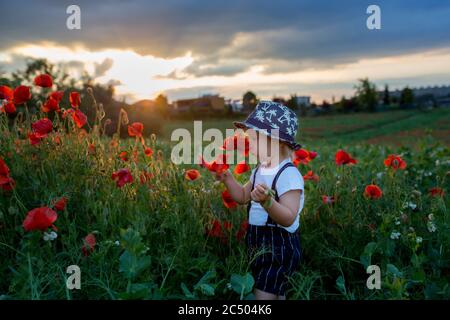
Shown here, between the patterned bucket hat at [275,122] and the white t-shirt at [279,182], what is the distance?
13cm

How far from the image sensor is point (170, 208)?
8.87 feet

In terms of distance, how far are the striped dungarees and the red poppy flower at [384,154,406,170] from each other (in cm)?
106

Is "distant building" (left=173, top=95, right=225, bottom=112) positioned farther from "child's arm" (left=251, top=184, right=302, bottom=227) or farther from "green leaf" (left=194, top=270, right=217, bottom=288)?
"green leaf" (left=194, top=270, right=217, bottom=288)

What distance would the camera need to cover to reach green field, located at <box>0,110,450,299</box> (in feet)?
7.20

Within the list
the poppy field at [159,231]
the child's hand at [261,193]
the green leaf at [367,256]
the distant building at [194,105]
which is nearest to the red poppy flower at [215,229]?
the poppy field at [159,231]

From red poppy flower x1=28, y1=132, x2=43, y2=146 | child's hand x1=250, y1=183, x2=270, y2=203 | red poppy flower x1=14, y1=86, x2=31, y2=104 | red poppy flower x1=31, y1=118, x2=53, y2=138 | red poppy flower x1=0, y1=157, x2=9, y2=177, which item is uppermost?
red poppy flower x1=14, y1=86, x2=31, y2=104

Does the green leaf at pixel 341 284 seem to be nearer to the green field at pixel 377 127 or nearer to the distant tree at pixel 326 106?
the green field at pixel 377 127

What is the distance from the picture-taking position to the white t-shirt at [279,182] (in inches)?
89.3

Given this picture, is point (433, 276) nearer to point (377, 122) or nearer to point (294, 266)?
point (294, 266)

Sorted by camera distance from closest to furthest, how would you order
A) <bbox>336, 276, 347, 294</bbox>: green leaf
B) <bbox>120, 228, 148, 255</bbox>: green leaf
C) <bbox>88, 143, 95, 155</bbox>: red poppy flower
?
<bbox>120, 228, 148, 255</bbox>: green leaf → <bbox>336, 276, 347, 294</bbox>: green leaf → <bbox>88, 143, 95, 155</bbox>: red poppy flower

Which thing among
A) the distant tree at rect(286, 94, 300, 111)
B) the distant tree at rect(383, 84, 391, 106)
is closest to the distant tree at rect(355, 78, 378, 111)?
the distant tree at rect(383, 84, 391, 106)

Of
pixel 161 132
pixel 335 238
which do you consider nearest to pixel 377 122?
pixel 161 132

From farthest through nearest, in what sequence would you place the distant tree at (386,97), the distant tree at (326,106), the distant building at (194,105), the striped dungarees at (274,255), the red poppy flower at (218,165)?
the distant tree at (386,97) → the distant tree at (326,106) → the distant building at (194,105) → the red poppy flower at (218,165) → the striped dungarees at (274,255)
